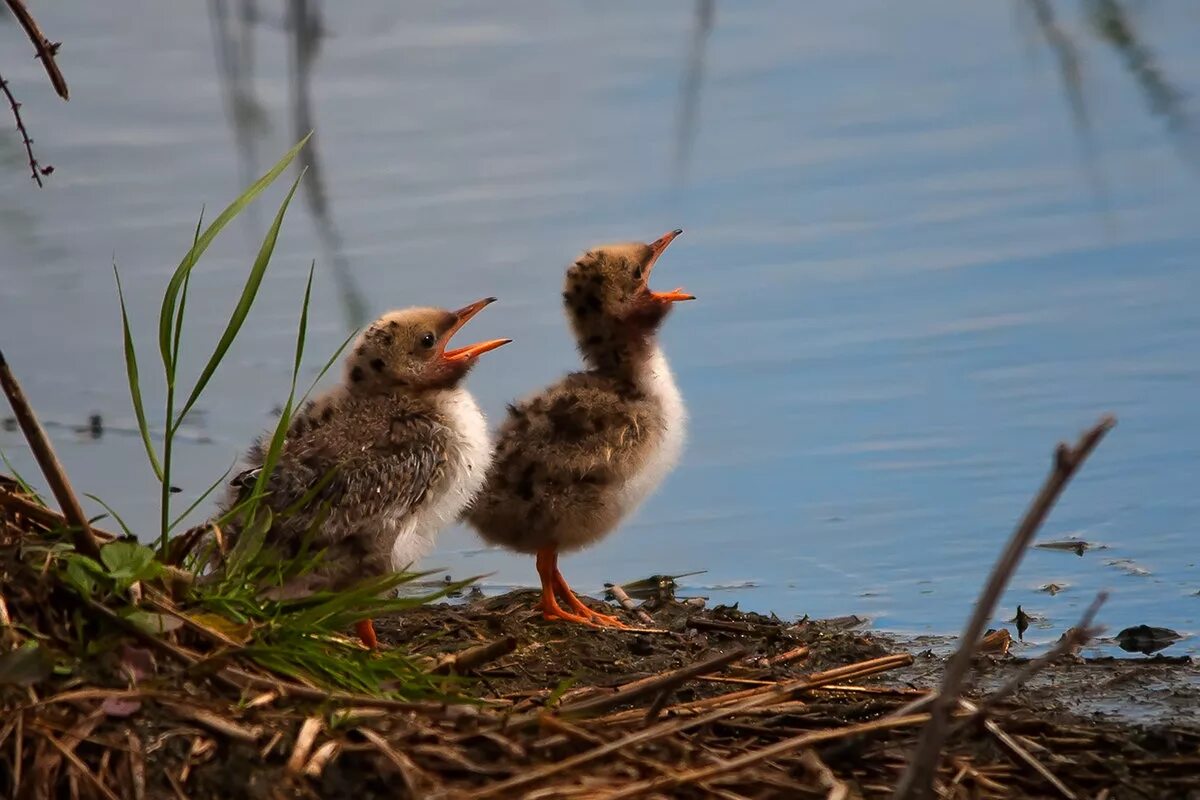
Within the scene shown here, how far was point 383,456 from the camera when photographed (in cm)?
494

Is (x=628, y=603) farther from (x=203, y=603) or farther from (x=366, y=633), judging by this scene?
(x=203, y=603)

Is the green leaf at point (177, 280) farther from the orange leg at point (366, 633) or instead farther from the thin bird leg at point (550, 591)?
the thin bird leg at point (550, 591)

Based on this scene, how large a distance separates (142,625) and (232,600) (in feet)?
1.13

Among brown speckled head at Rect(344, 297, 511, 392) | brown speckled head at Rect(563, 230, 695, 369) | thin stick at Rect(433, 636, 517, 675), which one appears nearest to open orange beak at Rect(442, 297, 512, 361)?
brown speckled head at Rect(344, 297, 511, 392)

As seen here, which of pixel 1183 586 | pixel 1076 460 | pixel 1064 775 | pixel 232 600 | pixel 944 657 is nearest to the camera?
pixel 1076 460

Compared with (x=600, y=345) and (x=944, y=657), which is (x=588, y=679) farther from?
(x=600, y=345)

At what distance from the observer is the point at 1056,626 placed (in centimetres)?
568

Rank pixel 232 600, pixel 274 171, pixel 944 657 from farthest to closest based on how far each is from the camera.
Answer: pixel 944 657 < pixel 274 171 < pixel 232 600

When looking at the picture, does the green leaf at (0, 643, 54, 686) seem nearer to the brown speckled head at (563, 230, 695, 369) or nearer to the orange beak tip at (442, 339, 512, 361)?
the orange beak tip at (442, 339, 512, 361)

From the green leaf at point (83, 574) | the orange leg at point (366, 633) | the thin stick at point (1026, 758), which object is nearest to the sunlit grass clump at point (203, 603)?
the green leaf at point (83, 574)

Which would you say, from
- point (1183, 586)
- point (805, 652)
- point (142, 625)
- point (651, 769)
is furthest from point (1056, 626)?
point (142, 625)

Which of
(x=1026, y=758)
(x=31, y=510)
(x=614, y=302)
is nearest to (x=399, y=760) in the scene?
(x=31, y=510)

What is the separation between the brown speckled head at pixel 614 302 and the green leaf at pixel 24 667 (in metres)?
2.83

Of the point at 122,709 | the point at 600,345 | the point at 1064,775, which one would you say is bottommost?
the point at 122,709
